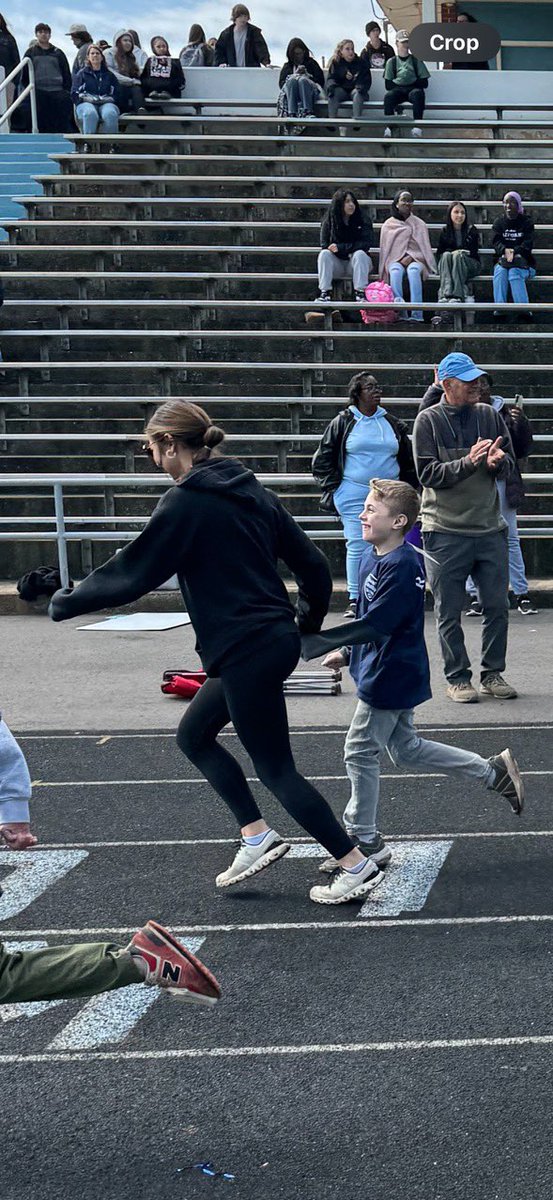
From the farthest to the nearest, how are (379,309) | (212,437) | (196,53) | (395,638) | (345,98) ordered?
(196,53), (345,98), (379,309), (395,638), (212,437)

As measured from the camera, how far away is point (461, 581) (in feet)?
29.0

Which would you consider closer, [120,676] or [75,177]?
[120,676]

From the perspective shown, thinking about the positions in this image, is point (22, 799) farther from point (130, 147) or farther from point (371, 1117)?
point (130, 147)

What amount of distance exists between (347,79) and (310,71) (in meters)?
0.69

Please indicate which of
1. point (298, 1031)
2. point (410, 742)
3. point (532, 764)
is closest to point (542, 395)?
point (532, 764)

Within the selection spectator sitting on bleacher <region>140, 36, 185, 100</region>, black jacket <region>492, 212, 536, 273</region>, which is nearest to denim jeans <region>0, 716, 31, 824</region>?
black jacket <region>492, 212, 536, 273</region>

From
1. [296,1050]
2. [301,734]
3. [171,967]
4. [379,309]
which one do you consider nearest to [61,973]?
[171,967]

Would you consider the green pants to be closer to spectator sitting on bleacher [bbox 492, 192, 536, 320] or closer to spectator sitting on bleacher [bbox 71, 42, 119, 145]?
spectator sitting on bleacher [bbox 492, 192, 536, 320]

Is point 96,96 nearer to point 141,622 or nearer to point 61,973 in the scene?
point 141,622

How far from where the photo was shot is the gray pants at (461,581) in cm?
881

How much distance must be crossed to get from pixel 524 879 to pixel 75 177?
55.6 feet

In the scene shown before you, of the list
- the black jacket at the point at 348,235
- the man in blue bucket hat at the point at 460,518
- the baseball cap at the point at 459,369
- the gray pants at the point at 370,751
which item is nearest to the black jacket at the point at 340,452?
the man in blue bucket hat at the point at 460,518

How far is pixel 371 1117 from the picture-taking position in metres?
3.77

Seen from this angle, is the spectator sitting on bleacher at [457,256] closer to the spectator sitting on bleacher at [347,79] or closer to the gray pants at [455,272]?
the gray pants at [455,272]
